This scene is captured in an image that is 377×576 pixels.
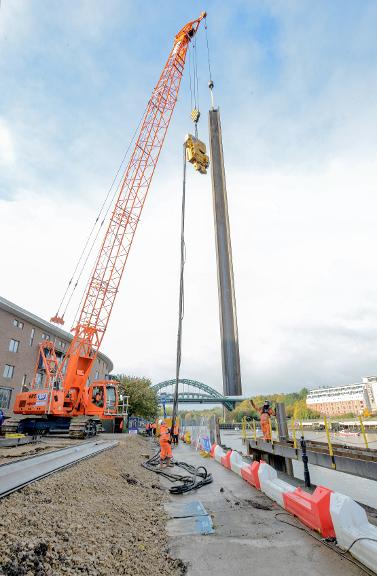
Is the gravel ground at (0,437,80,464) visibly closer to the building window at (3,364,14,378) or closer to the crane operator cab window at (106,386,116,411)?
the crane operator cab window at (106,386,116,411)

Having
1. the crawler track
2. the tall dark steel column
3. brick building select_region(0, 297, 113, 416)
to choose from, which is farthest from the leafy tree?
the tall dark steel column

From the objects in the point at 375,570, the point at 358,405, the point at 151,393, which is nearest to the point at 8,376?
the point at 151,393

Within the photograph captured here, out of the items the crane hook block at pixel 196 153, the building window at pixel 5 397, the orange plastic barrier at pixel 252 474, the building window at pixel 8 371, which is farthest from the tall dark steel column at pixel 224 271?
the building window at pixel 5 397

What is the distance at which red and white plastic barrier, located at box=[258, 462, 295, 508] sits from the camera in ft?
20.2

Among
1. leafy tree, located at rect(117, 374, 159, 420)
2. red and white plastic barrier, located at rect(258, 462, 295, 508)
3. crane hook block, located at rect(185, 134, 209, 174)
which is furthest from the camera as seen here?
leafy tree, located at rect(117, 374, 159, 420)

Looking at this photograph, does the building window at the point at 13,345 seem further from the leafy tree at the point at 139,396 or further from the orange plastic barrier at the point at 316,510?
the orange plastic barrier at the point at 316,510

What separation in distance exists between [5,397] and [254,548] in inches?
1212

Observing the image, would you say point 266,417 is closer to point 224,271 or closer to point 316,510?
point 224,271

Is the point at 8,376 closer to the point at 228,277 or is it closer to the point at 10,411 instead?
the point at 10,411

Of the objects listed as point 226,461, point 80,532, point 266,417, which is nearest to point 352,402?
point 266,417

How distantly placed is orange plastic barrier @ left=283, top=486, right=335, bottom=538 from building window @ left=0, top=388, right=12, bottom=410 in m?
29.8

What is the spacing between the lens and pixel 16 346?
30656 mm

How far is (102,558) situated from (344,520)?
298 cm

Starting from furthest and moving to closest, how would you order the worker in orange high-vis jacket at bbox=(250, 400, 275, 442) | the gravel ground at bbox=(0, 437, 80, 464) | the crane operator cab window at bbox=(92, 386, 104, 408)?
the crane operator cab window at bbox=(92, 386, 104, 408) < the worker in orange high-vis jacket at bbox=(250, 400, 275, 442) < the gravel ground at bbox=(0, 437, 80, 464)
